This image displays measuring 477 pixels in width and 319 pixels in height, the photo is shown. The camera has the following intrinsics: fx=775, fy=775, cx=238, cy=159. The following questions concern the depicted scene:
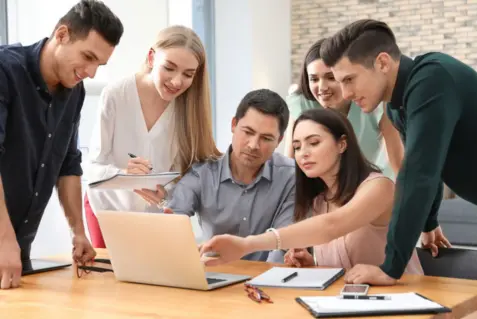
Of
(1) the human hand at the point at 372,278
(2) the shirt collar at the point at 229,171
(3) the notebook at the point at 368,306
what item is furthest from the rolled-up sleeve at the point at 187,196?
(3) the notebook at the point at 368,306

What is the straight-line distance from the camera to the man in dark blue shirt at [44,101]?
245 cm

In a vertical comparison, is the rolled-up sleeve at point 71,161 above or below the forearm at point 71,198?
above

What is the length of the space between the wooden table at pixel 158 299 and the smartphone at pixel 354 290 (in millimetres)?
38

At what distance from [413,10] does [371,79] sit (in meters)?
6.35

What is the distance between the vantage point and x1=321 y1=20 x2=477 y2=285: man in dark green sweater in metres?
2.13

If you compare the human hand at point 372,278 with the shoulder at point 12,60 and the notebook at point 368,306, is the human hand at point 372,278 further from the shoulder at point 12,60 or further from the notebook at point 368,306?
the shoulder at point 12,60

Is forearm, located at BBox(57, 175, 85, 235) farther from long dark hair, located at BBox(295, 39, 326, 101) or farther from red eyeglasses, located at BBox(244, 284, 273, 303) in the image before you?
long dark hair, located at BBox(295, 39, 326, 101)

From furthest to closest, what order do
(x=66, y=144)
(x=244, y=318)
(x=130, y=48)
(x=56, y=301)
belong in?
(x=130, y=48)
(x=66, y=144)
(x=56, y=301)
(x=244, y=318)

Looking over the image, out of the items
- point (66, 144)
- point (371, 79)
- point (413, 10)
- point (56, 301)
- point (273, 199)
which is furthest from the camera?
point (413, 10)

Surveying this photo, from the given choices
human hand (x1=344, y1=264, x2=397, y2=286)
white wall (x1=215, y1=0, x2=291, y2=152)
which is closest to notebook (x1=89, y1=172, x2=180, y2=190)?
human hand (x1=344, y1=264, x2=397, y2=286)

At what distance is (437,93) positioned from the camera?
83.7 inches

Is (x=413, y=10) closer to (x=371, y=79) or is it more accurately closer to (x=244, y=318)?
(x=371, y=79)

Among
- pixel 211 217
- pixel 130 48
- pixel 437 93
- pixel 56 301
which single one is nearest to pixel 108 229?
pixel 56 301

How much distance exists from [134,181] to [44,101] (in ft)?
1.39
